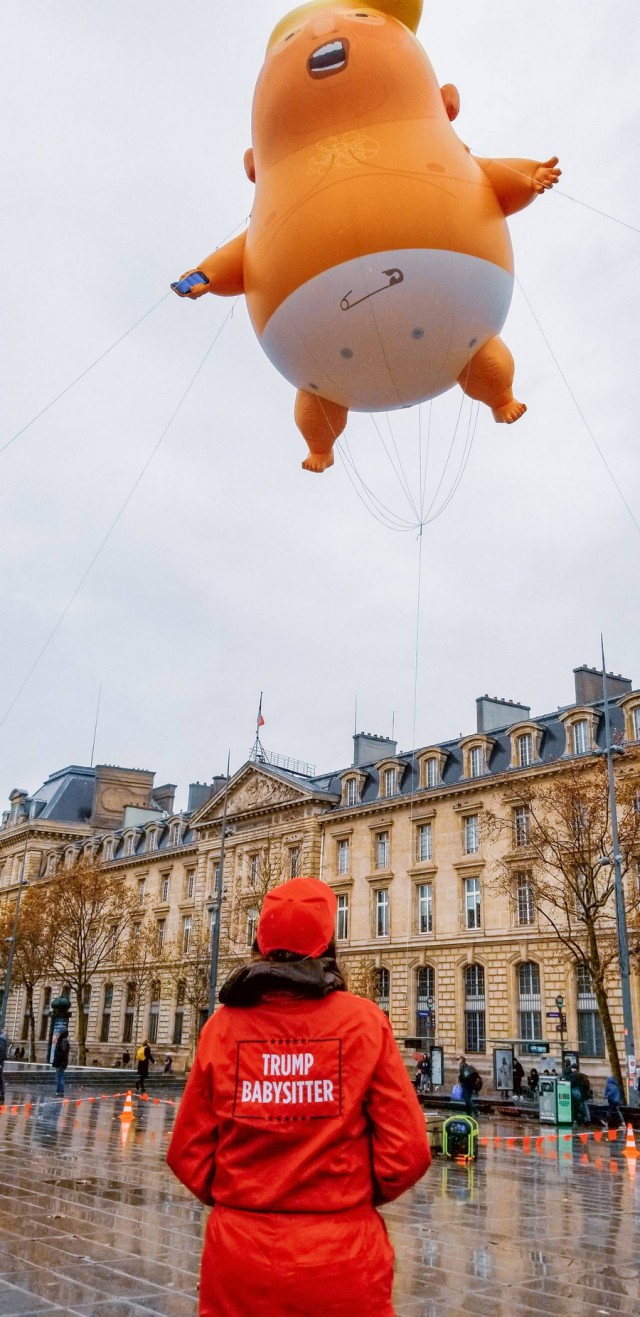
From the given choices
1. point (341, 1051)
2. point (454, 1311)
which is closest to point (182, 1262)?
point (454, 1311)

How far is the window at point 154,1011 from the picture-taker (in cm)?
6116

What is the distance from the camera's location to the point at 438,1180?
44.9ft

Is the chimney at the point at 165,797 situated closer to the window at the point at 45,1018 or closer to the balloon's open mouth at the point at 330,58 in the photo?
the window at the point at 45,1018

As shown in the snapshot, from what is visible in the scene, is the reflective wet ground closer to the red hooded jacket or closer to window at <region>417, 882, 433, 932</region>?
the red hooded jacket

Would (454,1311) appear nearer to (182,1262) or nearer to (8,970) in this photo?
(182,1262)

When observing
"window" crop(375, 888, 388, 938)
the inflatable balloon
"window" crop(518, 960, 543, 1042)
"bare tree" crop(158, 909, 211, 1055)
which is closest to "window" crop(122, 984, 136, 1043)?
"bare tree" crop(158, 909, 211, 1055)

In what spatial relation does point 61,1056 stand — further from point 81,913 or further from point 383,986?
point 81,913

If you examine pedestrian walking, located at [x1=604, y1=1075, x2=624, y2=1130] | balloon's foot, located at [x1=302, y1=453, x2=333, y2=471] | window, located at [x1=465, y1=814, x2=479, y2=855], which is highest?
window, located at [x1=465, y1=814, x2=479, y2=855]

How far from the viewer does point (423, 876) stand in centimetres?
4672

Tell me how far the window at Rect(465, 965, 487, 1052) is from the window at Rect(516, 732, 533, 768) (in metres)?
8.77

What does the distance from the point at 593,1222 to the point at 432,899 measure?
35.8 meters

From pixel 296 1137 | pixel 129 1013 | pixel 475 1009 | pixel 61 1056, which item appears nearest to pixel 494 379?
pixel 296 1137

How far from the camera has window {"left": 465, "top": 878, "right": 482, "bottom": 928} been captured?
143 feet

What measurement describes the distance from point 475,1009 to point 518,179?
1589 inches
